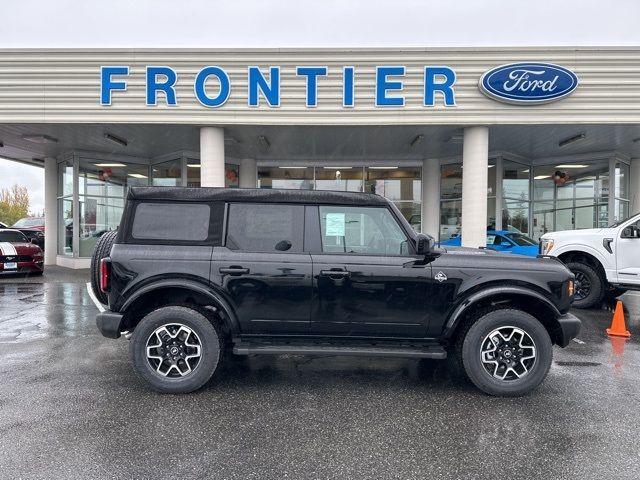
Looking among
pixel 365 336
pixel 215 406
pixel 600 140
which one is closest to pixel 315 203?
pixel 365 336

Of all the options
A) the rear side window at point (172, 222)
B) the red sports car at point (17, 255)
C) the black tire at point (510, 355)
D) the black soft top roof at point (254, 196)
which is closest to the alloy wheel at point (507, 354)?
the black tire at point (510, 355)

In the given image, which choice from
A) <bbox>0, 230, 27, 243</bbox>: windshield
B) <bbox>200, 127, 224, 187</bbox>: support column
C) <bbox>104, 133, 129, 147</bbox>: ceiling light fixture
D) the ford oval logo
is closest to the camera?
the ford oval logo

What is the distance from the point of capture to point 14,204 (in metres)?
62.5

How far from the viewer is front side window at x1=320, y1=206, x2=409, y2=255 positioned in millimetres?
3947

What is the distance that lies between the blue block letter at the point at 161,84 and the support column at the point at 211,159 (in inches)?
42.6

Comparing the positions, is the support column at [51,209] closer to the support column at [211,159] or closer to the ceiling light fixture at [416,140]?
the support column at [211,159]

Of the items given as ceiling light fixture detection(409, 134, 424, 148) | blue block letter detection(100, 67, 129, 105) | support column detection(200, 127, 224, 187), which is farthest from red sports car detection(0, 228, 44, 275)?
ceiling light fixture detection(409, 134, 424, 148)

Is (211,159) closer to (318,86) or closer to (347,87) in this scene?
(318,86)

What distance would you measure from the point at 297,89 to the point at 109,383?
8.24 m

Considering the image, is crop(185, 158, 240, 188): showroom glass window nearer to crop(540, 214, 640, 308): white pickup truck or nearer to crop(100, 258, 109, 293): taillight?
crop(540, 214, 640, 308): white pickup truck

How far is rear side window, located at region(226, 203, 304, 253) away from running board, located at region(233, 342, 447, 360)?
90cm

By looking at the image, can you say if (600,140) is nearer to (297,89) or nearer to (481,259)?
(297,89)

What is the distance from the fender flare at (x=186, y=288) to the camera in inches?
149

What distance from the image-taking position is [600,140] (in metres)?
12.5
